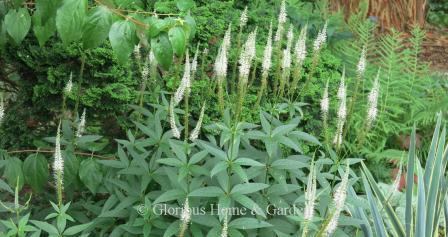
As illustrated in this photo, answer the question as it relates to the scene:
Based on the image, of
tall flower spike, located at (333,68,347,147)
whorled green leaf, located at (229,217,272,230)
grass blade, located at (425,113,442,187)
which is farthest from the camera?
grass blade, located at (425,113,442,187)

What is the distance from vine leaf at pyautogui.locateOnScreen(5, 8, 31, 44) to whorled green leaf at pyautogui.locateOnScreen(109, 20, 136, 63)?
15.9 inches

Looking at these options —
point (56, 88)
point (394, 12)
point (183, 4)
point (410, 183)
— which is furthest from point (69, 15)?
point (394, 12)

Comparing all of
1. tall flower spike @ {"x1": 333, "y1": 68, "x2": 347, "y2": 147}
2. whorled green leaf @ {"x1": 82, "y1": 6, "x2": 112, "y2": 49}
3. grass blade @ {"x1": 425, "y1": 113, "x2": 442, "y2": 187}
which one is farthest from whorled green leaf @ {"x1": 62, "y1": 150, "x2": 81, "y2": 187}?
grass blade @ {"x1": 425, "y1": 113, "x2": 442, "y2": 187}

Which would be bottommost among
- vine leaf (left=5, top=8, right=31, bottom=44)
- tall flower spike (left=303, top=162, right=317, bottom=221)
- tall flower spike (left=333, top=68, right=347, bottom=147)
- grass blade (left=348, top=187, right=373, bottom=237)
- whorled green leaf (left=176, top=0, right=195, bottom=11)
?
grass blade (left=348, top=187, right=373, bottom=237)

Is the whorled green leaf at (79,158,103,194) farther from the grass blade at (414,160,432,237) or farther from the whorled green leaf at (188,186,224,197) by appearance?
the grass blade at (414,160,432,237)

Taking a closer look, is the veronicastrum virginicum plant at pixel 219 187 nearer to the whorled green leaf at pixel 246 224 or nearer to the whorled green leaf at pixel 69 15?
the whorled green leaf at pixel 246 224

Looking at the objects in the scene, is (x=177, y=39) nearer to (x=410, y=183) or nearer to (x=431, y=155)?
(x=410, y=183)

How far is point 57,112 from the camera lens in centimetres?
323

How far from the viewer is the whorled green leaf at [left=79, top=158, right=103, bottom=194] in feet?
8.52

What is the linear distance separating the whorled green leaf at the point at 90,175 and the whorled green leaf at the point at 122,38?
0.95 metres

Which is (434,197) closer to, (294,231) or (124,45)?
(294,231)

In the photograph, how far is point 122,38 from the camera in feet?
5.83

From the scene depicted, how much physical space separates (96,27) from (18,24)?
0.39m

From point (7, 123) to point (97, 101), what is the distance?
0.50 m
